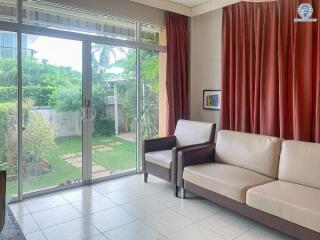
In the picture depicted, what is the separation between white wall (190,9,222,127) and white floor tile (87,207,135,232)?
7.41 ft

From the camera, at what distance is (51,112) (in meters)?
3.62

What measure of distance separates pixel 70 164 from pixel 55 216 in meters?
1.03

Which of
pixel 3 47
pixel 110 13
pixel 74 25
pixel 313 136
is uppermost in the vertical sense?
pixel 110 13

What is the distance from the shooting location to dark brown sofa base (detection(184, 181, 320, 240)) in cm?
218

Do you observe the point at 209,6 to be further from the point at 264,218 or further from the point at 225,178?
the point at 264,218

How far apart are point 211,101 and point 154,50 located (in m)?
1.26

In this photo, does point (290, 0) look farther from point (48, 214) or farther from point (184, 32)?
point (48, 214)

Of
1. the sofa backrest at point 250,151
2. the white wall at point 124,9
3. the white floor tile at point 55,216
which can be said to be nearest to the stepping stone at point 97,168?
the white floor tile at point 55,216

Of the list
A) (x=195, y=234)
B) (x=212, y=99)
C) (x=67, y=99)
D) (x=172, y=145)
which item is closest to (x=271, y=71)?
(x=212, y=99)

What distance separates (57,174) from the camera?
3750 millimetres

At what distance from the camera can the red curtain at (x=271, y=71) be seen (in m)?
3.17

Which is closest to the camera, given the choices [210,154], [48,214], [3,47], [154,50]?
[48,214]

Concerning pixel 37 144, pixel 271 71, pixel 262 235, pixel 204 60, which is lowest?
pixel 262 235

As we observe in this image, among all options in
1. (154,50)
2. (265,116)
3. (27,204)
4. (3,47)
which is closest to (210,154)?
(265,116)
